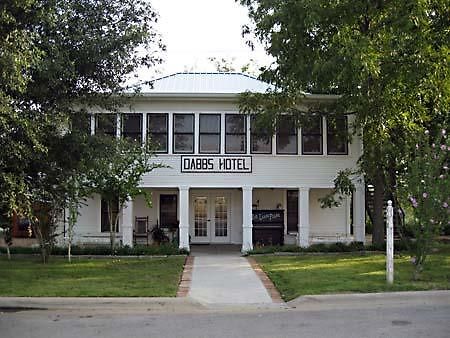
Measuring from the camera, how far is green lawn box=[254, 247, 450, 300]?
36.2 feet

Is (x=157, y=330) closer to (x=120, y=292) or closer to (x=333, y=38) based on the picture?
(x=120, y=292)

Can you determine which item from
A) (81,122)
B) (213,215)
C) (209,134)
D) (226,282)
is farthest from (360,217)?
(81,122)

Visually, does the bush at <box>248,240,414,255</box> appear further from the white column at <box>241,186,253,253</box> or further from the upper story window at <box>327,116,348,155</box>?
the upper story window at <box>327,116,348,155</box>

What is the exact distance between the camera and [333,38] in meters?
16.0

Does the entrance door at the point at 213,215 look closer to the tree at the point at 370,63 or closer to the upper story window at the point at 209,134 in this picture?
the upper story window at the point at 209,134

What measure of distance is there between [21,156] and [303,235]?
39.4 feet

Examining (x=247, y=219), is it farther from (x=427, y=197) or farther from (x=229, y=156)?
(x=427, y=197)

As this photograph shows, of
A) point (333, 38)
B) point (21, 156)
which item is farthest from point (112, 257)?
point (333, 38)

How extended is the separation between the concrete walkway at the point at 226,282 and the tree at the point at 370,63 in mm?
4643

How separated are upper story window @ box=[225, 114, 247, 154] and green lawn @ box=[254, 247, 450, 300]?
4.15 m

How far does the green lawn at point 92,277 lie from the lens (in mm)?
10867

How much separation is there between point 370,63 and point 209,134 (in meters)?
6.85

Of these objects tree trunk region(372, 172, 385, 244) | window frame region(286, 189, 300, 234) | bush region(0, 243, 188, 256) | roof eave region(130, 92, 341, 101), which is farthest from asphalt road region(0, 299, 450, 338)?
window frame region(286, 189, 300, 234)

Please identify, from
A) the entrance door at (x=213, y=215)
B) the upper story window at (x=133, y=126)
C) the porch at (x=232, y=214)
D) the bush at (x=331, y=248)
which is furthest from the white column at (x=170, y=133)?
the bush at (x=331, y=248)
